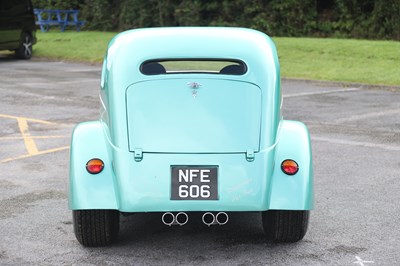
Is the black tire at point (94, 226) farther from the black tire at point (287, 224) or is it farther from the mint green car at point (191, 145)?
the black tire at point (287, 224)

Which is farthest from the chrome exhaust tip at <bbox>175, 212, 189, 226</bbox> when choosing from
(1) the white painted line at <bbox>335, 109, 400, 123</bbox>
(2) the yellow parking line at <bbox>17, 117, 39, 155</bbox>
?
(1) the white painted line at <bbox>335, 109, 400, 123</bbox>

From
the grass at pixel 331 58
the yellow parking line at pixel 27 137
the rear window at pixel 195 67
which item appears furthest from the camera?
the grass at pixel 331 58

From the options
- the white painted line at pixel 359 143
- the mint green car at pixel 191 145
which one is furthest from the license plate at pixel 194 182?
the white painted line at pixel 359 143

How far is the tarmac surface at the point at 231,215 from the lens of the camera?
587cm

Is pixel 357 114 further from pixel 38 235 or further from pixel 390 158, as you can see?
pixel 38 235

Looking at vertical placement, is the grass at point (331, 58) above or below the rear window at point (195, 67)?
below

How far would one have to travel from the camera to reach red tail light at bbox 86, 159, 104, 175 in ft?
19.6

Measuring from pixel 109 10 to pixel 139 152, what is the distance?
29.1 meters

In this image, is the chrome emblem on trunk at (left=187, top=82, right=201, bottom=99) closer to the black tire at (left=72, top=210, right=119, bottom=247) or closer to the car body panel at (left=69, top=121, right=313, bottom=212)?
the car body panel at (left=69, top=121, right=313, bottom=212)

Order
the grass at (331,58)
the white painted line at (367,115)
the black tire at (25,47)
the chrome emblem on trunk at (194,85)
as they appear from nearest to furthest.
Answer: the chrome emblem on trunk at (194,85), the white painted line at (367,115), the grass at (331,58), the black tire at (25,47)

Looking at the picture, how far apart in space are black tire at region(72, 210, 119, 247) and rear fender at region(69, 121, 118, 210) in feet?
0.34

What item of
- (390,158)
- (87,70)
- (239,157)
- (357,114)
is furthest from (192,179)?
(87,70)

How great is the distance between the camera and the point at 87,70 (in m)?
21.5

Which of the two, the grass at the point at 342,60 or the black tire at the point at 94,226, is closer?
the black tire at the point at 94,226
